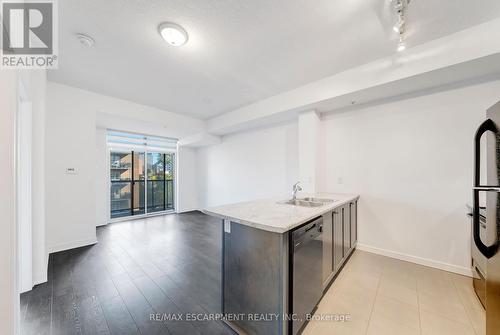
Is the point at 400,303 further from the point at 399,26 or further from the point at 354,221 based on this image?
the point at 399,26

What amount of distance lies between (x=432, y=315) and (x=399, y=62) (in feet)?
9.49

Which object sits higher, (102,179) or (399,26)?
(399,26)

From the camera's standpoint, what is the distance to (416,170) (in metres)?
2.77

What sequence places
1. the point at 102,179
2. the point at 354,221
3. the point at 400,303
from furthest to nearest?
1. the point at 102,179
2. the point at 354,221
3. the point at 400,303

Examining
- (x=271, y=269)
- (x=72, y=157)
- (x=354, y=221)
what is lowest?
(x=354, y=221)

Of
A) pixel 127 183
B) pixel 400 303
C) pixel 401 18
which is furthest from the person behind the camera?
pixel 127 183

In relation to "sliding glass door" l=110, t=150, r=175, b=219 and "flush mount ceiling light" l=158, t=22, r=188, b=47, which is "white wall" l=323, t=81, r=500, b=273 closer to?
"flush mount ceiling light" l=158, t=22, r=188, b=47

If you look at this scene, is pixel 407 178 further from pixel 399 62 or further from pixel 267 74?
pixel 267 74

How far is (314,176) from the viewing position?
340 cm

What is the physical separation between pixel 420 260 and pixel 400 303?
1.27m

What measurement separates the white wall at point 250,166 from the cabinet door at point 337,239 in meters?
1.79

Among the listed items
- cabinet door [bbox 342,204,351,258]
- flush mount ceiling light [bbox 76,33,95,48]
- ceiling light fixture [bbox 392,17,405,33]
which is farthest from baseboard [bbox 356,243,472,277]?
flush mount ceiling light [bbox 76,33,95,48]

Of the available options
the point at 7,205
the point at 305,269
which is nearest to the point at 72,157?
the point at 7,205

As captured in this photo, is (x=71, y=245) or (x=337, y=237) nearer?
(x=337, y=237)
